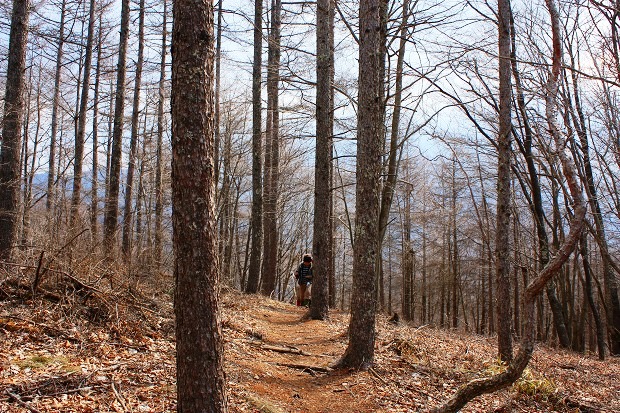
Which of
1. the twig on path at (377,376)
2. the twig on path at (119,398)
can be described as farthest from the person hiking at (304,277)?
the twig on path at (119,398)

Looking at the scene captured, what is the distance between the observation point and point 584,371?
9.50 metres

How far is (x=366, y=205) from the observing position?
601 centimetres

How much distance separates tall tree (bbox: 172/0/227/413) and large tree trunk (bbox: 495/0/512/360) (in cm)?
546

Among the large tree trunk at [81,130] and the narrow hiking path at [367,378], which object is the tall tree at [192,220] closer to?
the narrow hiking path at [367,378]

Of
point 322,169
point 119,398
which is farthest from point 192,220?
point 322,169

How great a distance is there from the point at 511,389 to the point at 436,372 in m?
1.07

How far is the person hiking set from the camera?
12.5 m

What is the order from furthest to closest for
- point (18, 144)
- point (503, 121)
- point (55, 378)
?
1. point (18, 144)
2. point (503, 121)
3. point (55, 378)

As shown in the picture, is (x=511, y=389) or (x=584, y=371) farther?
(x=584, y=371)

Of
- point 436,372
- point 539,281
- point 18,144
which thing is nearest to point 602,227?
point 436,372

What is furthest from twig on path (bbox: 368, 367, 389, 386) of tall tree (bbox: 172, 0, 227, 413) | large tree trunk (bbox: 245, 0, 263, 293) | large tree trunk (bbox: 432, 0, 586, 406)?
large tree trunk (bbox: 245, 0, 263, 293)

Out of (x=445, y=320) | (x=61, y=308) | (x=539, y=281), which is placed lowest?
(x=445, y=320)

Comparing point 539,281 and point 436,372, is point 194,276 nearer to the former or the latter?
point 539,281

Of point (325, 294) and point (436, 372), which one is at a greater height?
point (325, 294)
